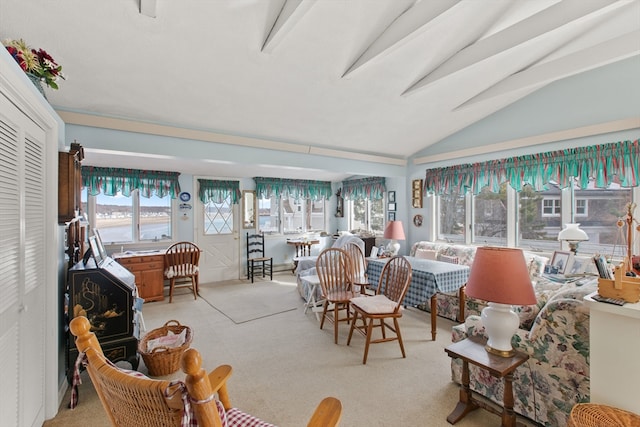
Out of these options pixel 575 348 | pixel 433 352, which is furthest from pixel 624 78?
pixel 433 352

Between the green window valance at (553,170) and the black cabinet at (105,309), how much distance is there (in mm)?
4544

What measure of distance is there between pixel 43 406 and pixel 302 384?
1729mm

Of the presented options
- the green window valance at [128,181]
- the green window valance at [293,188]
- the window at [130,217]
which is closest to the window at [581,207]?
the green window valance at [293,188]

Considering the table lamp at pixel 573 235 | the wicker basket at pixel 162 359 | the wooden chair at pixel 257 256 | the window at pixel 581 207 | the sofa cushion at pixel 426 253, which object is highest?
the window at pixel 581 207

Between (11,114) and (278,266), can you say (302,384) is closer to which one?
(11,114)

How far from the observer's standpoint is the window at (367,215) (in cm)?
657

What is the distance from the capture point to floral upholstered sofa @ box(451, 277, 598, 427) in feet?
5.62

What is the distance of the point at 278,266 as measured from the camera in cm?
684

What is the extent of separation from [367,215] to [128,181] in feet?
15.4

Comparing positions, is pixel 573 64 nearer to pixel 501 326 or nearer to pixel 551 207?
pixel 551 207

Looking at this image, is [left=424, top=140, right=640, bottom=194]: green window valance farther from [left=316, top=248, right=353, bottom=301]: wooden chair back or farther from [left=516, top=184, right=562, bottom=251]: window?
[left=316, top=248, right=353, bottom=301]: wooden chair back

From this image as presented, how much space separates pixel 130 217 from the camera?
543 centimetres

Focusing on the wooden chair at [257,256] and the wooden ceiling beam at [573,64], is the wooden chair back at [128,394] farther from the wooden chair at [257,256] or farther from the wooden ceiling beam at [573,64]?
the wooden chair at [257,256]

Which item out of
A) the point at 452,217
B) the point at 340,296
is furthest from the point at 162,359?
the point at 452,217
